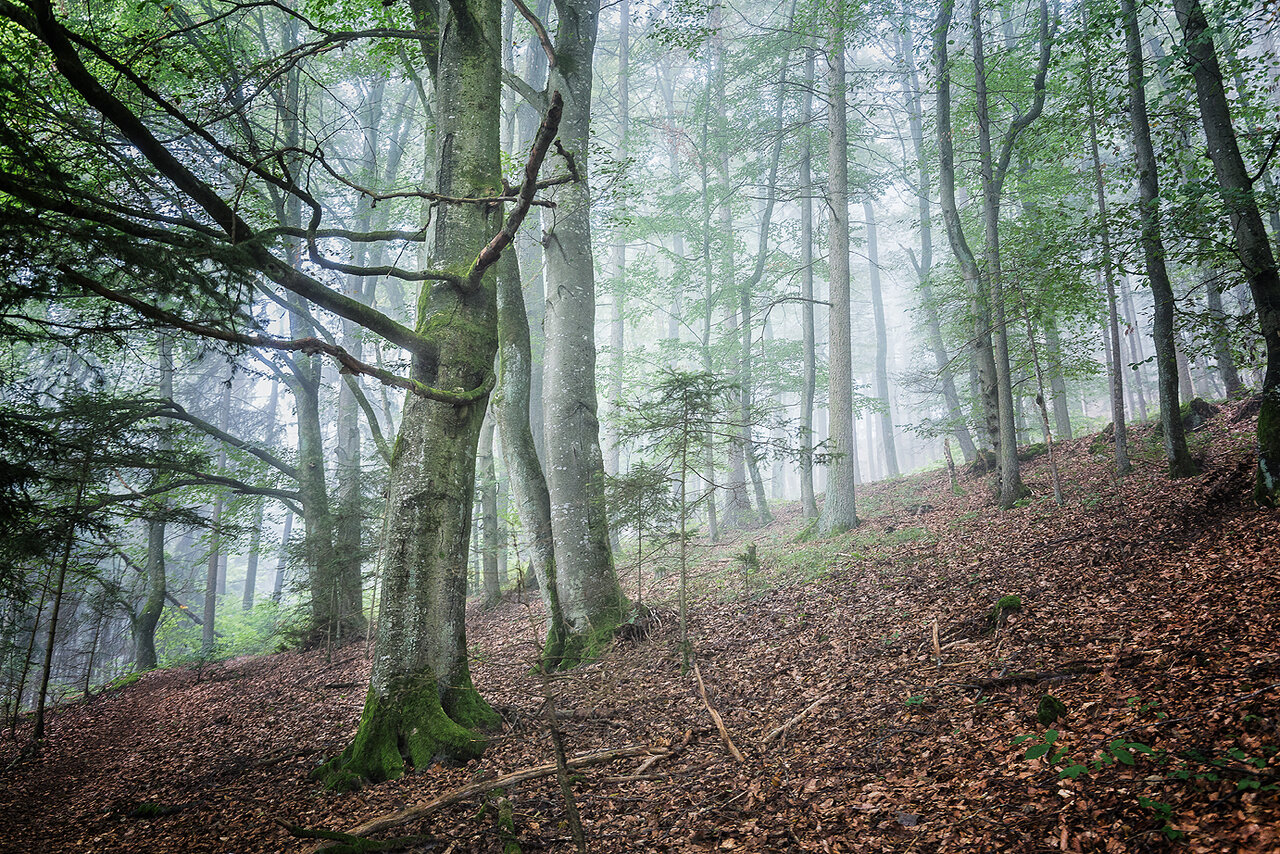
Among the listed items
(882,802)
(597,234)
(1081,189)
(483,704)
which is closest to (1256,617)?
(882,802)

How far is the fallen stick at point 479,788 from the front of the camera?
12.9 ft

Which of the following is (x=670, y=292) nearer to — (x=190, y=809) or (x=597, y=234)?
(x=597, y=234)

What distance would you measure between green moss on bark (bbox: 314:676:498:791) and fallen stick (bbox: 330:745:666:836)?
2.02 feet

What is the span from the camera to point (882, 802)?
11.6 feet

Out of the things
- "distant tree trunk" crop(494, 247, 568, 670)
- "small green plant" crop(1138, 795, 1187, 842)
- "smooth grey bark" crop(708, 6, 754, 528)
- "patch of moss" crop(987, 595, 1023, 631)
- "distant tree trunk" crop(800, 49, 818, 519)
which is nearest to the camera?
"small green plant" crop(1138, 795, 1187, 842)

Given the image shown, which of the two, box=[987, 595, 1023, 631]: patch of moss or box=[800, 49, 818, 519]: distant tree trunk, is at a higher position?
box=[800, 49, 818, 519]: distant tree trunk

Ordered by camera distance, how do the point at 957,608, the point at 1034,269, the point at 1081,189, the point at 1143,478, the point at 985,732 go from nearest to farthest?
the point at 985,732 → the point at 957,608 → the point at 1143,478 → the point at 1034,269 → the point at 1081,189

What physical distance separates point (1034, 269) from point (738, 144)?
866 centimetres

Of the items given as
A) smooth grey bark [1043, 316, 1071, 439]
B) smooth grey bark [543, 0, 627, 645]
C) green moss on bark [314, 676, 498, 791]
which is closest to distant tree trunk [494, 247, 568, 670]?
smooth grey bark [543, 0, 627, 645]

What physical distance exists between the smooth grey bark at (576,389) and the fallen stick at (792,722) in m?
3.13

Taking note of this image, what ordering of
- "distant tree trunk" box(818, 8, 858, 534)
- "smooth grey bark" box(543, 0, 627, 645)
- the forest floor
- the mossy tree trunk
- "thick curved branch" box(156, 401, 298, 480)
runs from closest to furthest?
the forest floor < the mossy tree trunk < "smooth grey bark" box(543, 0, 627, 645) < "thick curved branch" box(156, 401, 298, 480) < "distant tree trunk" box(818, 8, 858, 534)

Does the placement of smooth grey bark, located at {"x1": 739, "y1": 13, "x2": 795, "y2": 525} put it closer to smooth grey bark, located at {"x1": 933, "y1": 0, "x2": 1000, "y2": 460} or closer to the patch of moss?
smooth grey bark, located at {"x1": 933, "y1": 0, "x2": 1000, "y2": 460}

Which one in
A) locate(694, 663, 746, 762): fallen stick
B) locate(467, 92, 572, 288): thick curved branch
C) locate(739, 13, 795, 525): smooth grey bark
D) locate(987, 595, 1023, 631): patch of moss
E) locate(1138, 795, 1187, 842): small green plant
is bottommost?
locate(694, 663, 746, 762): fallen stick

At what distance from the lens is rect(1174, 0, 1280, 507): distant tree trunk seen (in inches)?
225
